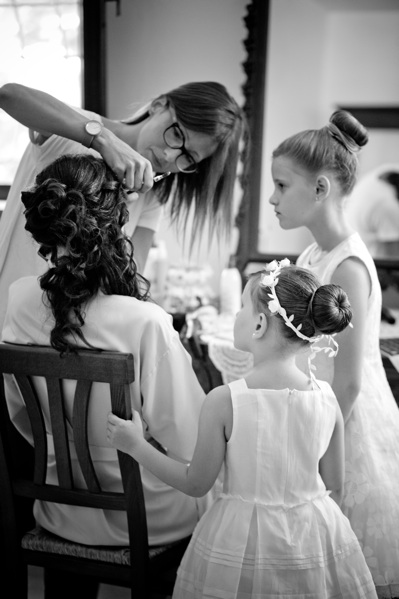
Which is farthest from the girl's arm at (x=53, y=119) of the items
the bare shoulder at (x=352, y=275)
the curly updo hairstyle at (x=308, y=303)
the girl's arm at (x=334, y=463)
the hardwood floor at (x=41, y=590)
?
the hardwood floor at (x=41, y=590)

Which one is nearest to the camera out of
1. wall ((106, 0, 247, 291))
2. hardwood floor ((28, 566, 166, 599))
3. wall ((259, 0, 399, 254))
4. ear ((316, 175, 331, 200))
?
ear ((316, 175, 331, 200))

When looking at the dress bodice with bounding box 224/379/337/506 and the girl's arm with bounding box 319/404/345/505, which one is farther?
the girl's arm with bounding box 319/404/345/505

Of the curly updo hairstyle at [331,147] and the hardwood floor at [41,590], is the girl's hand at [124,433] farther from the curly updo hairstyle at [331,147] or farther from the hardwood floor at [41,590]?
the hardwood floor at [41,590]

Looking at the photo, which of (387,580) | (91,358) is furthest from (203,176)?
(387,580)

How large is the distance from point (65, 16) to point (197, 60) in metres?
0.67

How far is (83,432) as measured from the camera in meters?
1.24

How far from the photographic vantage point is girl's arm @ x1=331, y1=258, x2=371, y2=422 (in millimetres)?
1496

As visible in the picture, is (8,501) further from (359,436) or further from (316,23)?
(316,23)

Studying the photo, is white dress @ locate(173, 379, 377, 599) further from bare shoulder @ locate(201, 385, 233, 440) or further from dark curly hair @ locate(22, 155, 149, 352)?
dark curly hair @ locate(22, 155, 149, 352)

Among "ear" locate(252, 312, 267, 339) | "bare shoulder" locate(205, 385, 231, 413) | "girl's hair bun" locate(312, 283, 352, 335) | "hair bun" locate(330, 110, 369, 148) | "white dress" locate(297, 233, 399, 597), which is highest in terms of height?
"hair bun" locate(330, 110, 369, 148)

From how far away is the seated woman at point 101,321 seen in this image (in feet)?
4.13

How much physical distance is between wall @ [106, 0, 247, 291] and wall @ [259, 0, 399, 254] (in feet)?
0.61

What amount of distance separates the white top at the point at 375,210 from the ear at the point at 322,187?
1276mm

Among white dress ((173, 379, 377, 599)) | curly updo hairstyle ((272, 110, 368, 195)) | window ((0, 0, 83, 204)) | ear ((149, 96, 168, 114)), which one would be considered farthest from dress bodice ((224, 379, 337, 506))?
window ((0, 0, 83, 204))
